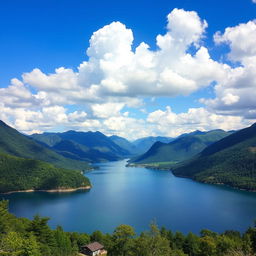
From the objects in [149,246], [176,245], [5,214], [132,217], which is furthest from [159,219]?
[149,246]

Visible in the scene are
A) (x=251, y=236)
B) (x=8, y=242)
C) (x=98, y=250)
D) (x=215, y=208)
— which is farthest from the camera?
(x=215, y=208)

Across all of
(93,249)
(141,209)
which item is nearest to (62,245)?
(93,249)

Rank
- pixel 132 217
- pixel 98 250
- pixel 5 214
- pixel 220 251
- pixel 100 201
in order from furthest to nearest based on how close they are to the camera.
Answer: pixel 100 201, pixel 132 217, pixel 98 250, pixel 5 214, pixel 220 251

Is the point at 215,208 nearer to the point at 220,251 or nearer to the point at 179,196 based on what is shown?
the point at 179,196

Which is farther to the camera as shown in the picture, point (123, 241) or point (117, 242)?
point (117, 242)

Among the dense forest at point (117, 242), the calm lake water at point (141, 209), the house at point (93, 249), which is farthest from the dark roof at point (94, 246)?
the calm lake water at point (141, 209)

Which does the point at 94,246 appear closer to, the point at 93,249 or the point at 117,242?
the point at 93,249
